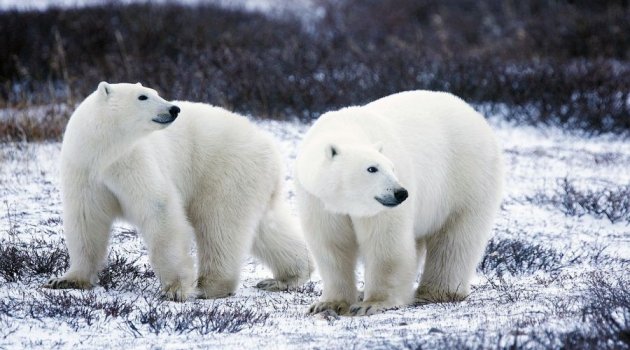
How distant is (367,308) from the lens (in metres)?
3.79

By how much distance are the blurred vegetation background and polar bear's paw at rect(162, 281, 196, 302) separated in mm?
3566

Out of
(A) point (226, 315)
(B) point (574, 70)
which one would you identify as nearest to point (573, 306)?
(A) point (226, 315)

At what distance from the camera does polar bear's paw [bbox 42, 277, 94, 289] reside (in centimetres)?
422

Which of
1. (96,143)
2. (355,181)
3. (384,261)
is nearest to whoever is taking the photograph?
(355,181)

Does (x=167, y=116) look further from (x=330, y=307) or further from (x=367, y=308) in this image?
(x=367, y=308)

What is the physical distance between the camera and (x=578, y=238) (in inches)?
227

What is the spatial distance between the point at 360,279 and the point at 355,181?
5.41ft

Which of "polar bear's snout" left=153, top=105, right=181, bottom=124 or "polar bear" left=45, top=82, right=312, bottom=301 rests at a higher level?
"polar bear's snout" left=153, top=105, right=181, bottom=124

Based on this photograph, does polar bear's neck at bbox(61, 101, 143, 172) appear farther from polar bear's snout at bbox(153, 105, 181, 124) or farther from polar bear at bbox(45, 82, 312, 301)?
polar bear's snout at bbox(153, 105, 181, 124)

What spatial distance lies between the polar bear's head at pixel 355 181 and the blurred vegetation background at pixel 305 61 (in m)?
4.44

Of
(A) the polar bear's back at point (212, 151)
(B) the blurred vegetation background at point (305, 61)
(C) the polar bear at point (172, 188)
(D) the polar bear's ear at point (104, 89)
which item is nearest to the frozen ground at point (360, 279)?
(C) the polar bear at point (172, 188)

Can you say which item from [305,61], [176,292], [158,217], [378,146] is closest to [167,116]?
[158,217]

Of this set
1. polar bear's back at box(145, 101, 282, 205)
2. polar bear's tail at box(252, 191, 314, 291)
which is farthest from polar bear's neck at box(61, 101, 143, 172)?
polar bear's tail at box(252, 191, 314, 291)

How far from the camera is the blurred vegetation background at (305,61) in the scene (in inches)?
356
